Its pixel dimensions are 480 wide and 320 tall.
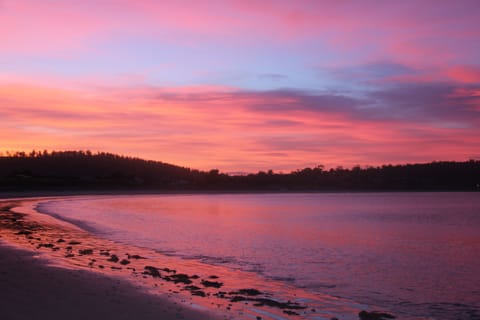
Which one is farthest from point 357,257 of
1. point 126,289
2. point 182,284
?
point 126,289

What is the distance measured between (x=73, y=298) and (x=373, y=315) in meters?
6.00

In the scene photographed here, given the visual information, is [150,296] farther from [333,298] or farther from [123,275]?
[333,298]

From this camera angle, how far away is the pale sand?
30.1 feet

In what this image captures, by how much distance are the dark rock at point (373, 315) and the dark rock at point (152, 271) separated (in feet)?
18.5

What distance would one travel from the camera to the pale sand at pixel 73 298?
918cm

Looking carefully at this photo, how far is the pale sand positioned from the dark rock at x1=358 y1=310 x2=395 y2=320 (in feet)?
10.4

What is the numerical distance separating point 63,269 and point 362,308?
756 cm

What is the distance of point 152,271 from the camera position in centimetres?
1472

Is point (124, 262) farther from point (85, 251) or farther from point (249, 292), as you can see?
point (249, 292)

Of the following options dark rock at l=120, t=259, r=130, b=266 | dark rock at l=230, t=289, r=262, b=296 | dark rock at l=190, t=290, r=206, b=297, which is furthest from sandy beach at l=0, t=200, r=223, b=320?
dark rock at l=230, t=289, r=262, b=296

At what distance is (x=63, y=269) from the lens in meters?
13.7

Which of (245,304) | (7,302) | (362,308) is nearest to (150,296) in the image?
(245,304)

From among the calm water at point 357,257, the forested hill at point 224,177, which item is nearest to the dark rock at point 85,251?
the calm water at point 357,257

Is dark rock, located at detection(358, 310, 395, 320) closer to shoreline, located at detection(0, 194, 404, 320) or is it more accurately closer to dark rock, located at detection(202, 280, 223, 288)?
shoreline, located at detection(0, 194, 404, 320)
